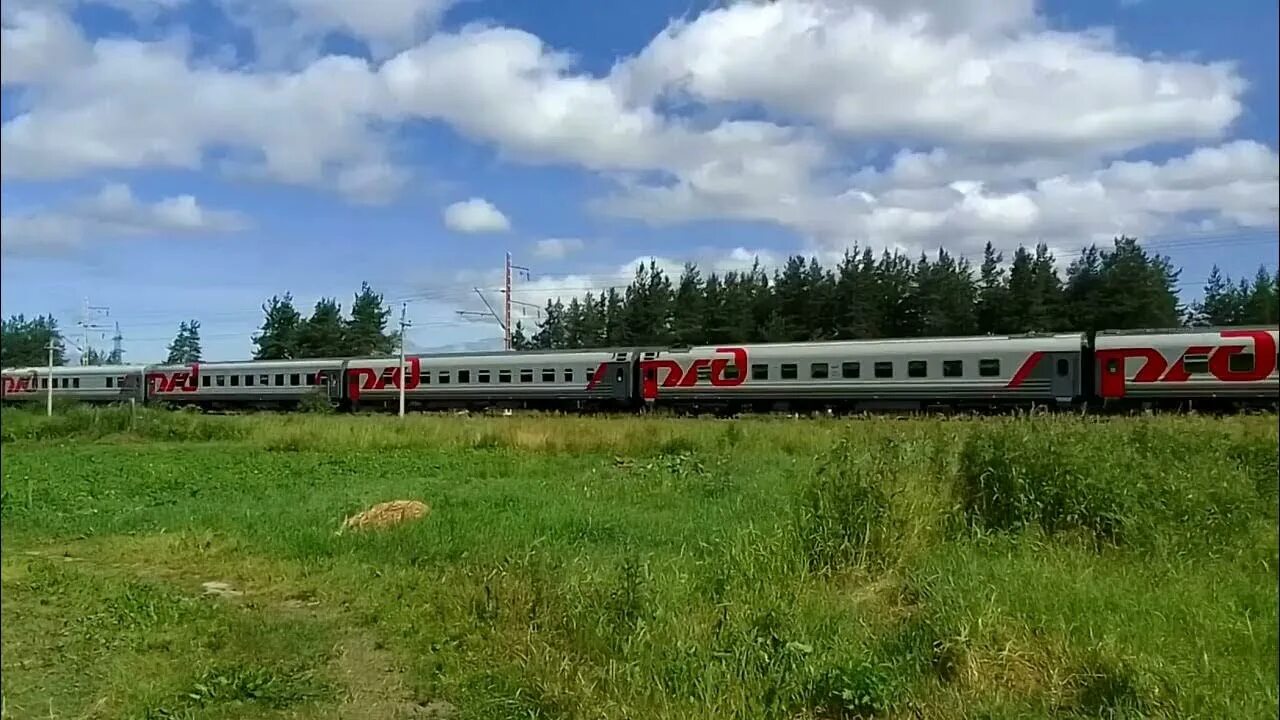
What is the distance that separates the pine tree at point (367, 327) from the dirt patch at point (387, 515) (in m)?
1.87

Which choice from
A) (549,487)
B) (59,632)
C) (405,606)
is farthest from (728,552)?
(549,487)

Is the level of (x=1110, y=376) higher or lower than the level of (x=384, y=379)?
lower

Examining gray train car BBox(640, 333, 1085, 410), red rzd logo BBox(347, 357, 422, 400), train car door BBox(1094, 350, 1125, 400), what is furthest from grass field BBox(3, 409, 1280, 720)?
red rzd logo BBox(347, 357, 422, 400)

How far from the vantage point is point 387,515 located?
9.68m

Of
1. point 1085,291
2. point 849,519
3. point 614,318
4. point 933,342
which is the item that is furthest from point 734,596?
point 933,342

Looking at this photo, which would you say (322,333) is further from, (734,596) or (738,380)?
(738,380)

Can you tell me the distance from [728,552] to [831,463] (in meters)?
1.68

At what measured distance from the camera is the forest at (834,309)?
4.41 metres

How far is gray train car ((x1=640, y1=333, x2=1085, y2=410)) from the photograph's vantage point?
1830cm

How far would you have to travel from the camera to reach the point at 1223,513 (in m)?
4.61

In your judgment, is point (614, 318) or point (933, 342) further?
point (933, 342)

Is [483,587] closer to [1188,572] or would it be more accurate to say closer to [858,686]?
[858,686]

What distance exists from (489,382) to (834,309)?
22210mm

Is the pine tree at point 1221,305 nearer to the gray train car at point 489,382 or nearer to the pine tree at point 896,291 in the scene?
the pine tree at point 896,291
